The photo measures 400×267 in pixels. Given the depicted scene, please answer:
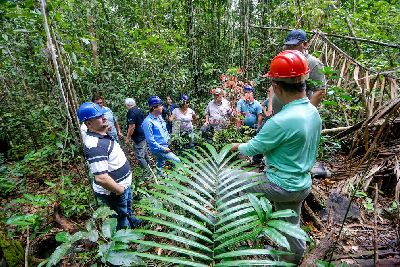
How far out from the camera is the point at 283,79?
202cm

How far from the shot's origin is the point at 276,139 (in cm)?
200

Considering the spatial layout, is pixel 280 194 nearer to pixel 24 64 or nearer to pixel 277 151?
pixel 277 151

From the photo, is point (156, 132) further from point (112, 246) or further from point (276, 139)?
point (112, 246)

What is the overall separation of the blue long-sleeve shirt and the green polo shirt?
130 inches

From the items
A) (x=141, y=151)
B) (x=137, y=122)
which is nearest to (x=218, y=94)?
(x=137, y=122)

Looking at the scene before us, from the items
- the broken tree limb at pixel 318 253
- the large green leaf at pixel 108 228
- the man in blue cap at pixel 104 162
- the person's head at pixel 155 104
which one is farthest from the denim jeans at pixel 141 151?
the large green leaf at pixel 108 228

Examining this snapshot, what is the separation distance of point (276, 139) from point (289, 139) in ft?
0.29

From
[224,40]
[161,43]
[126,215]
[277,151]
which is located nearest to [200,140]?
[126,215]

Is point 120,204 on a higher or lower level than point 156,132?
lower

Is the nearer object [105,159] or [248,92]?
[105,159]

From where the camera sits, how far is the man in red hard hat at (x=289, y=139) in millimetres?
1952

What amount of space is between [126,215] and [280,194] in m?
2.27

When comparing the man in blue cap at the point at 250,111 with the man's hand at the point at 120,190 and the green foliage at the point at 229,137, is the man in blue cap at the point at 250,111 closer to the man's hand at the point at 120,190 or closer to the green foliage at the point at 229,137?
the green foliage at the point at 229,137

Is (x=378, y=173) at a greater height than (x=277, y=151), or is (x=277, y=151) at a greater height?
(x=277, y=151)
